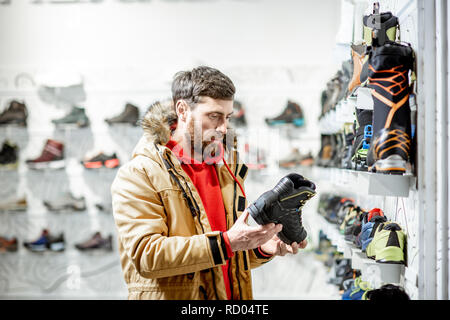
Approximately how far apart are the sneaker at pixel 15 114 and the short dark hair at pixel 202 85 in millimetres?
2342

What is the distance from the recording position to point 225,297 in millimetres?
1161

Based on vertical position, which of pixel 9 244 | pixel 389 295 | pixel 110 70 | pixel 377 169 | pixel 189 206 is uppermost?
pixel 110 70

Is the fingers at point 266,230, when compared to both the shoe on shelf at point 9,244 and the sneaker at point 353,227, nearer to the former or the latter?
the sneaker at point 353,227

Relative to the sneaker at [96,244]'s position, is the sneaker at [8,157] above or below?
above

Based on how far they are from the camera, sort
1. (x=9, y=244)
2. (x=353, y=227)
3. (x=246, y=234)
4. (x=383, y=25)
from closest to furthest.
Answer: (x=246, y=234) < (x=383, y=25) < (x=353, y=227) < (x=9, y=244)

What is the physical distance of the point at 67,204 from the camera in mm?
3113

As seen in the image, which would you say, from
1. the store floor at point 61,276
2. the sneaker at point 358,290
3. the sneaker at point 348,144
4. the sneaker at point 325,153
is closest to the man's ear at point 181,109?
the sneaker at point 348,144

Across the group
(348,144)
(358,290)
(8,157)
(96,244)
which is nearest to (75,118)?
(8,157)

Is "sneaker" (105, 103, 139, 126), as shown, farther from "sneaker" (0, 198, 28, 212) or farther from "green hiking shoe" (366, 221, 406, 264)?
"green hiking shoe" (366, 221, 406, 264)

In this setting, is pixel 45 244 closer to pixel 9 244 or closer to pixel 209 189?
pixel 9 244

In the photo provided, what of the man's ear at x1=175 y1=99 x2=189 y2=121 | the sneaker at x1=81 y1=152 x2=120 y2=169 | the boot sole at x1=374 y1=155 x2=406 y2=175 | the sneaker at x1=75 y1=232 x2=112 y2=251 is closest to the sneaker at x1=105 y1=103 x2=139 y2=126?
the sneaker at x1=81 y1=152 x2=120 y2=169

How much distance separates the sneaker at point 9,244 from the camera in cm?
311

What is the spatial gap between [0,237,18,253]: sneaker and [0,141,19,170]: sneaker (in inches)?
20.7

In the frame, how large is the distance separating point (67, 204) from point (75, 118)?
633mm
